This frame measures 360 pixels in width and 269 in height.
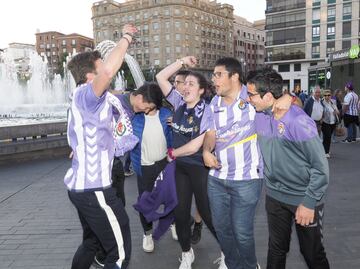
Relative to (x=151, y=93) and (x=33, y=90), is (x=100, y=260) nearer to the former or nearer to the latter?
(x=151, y=93)

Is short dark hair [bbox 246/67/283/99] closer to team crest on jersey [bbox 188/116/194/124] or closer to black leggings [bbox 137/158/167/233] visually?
team crest on jersey [bbox 188/116/194/124]

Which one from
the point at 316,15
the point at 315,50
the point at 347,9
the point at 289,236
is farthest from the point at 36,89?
the point at 347,9

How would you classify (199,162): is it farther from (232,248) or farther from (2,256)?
(2,256)

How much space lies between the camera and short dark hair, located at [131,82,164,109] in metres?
4.40

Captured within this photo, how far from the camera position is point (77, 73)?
114 inches

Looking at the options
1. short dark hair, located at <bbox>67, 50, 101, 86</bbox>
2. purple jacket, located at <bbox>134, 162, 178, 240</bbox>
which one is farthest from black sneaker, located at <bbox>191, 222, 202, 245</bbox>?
short dark hair, located at <bbox>67, 50, 101, 86</bbox>

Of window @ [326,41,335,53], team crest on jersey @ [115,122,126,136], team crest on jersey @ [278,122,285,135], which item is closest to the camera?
team crest on jersey @ [278,122,285,135]

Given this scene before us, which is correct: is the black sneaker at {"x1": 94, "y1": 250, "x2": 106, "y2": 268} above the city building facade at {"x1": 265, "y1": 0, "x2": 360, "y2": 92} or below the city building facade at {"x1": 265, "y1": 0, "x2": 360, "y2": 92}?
below

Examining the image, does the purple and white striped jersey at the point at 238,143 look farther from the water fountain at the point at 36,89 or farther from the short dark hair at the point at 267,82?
the water fountain at the point at 36,89

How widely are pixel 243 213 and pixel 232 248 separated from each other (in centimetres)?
43

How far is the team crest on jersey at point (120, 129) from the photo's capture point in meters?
3.38

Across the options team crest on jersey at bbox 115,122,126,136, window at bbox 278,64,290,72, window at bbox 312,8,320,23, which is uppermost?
window at bbox 312,8,320,23

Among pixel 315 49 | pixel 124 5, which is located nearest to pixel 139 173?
pixel 315 49

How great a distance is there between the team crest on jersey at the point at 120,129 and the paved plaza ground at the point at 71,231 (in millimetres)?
1564
